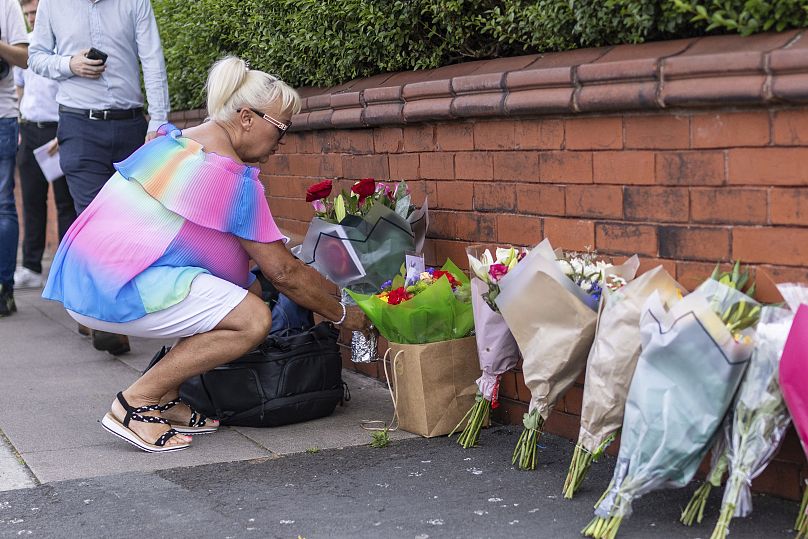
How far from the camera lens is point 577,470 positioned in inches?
142

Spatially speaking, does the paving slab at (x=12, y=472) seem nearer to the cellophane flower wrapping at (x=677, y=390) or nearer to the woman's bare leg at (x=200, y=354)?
the woman's bare leg at (x=200, y=354)

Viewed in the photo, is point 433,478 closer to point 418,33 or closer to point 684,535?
point 684,535

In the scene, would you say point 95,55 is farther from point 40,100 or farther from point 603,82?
point 603,82

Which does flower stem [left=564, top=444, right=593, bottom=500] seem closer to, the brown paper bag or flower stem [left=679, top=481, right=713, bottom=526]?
flower stem [left=679, top=481, right=713, bottom=526]

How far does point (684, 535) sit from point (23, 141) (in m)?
6.39

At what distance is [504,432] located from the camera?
4.45 metres

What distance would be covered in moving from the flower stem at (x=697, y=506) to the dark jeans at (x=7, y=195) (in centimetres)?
501

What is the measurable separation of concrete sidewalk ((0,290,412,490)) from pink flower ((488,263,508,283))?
0.93m

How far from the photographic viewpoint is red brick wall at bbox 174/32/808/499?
3293 mm

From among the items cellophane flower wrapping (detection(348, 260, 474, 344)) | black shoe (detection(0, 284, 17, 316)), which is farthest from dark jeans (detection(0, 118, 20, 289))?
cellophane flower wrapping (detection(348, 260, 474, 344))

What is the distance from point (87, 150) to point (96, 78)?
377mm

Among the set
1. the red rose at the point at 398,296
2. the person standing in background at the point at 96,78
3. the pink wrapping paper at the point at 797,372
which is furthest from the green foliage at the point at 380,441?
the person standing in background at the point at 96,78

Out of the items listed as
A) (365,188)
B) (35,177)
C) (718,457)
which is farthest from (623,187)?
(35,177)

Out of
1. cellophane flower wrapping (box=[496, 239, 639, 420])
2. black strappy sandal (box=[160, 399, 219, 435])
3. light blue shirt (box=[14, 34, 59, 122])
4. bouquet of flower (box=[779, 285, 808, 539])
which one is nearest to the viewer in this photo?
bouquet of flower (box=[779, 285, 808, 539])
